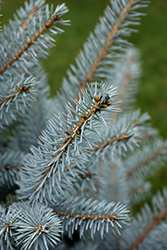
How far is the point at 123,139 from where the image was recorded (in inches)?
21.0

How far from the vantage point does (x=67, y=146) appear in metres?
0.40

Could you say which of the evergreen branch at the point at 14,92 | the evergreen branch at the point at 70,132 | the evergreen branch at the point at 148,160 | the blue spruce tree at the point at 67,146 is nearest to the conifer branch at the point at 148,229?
the blue spruce tree at the point at 67,146

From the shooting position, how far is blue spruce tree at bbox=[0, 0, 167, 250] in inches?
15.8

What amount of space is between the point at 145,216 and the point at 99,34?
0.48 m

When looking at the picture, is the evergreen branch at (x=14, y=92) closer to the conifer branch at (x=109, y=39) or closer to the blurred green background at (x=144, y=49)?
the conifer branch at (x=109, y=39)

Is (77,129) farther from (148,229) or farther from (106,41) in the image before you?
(148,229)

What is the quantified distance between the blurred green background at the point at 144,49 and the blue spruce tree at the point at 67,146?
3.93 ft

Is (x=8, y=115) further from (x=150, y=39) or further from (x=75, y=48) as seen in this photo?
(x=150, y=39)

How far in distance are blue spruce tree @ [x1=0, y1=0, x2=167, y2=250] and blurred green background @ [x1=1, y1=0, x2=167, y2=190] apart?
3.93ft

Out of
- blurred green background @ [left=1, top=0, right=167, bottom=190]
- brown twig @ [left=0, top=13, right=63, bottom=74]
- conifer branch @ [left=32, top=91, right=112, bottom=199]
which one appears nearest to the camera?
conifer branch @ [left=32, top=91, right=112, bottom=199]

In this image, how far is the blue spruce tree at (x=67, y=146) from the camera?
40 centimetres

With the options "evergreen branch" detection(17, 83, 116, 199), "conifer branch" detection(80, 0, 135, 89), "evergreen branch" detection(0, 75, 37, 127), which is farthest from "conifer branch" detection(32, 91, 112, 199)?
"conifer branch" detection(80, 0, 135, 89)

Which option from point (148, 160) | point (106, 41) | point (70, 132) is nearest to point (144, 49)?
point (148, 160)

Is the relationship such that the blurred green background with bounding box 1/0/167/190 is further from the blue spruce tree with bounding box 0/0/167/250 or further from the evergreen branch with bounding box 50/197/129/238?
the evergreen branch with bounding box 50/197/129/238
